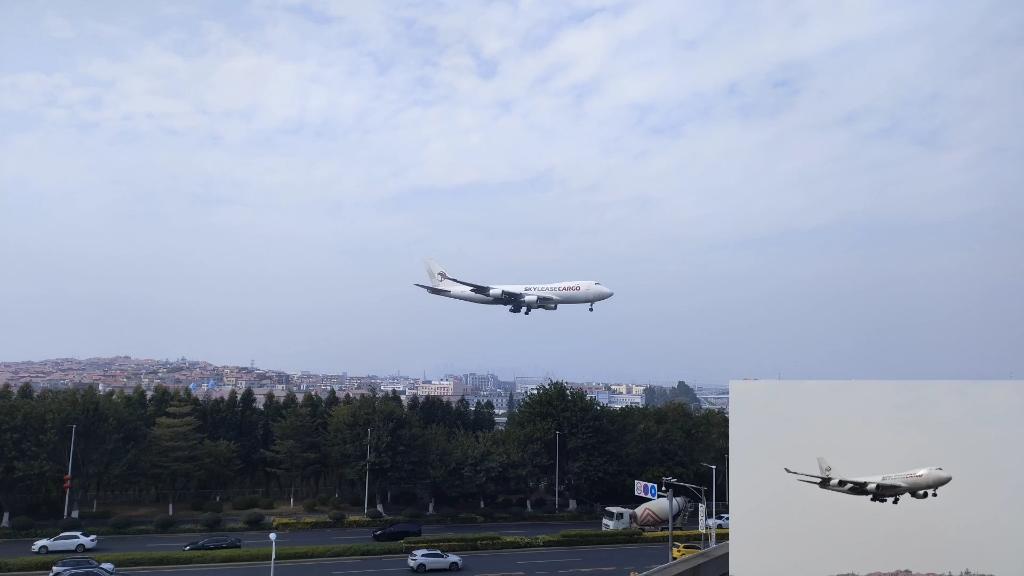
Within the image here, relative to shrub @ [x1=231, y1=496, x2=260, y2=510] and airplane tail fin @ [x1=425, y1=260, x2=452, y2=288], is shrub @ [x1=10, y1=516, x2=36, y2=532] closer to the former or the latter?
shrub @ [x1=231, y1=496, x2=260, y2=510]

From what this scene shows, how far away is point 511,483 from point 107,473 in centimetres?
2189

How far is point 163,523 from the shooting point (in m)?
35.2

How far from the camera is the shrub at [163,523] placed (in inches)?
1375

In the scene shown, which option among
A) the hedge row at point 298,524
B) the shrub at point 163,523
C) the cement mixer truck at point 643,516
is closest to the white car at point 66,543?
the hedge row at point 298,524

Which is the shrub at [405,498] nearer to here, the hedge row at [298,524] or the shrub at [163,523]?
the hedge row at [298,524]

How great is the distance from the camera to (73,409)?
125ft

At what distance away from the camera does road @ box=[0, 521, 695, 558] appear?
30.6 m

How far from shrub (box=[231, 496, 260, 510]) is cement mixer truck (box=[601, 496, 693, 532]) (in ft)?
64.9

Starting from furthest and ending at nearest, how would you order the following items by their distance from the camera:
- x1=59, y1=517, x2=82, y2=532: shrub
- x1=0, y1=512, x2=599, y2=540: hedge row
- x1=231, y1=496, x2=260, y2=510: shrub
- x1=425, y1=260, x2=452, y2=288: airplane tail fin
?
x1=425, y1=260, x2=452, y2=288: airplane tail fin < x1=231, y1=496, x2=260, y2=510: shrub < x1=59, y1=517, x2=82, y2=532: shrub < x1=0, y1=512, x2=599, y2=540: hedge row

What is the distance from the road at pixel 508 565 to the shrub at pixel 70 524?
10.3 meters

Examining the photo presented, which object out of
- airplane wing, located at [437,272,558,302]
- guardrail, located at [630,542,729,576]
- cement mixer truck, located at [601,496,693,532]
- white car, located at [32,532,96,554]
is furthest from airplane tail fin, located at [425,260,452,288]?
guardrail, located at [630,542,729,576]

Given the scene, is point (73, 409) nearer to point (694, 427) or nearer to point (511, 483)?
point (511, 483)

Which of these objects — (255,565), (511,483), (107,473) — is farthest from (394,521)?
(107,473)

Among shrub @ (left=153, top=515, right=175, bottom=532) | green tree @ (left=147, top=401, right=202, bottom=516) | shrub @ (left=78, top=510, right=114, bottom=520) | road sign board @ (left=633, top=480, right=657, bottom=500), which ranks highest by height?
road sign board @ (left=633, top=480, right=657, bottom=500)
